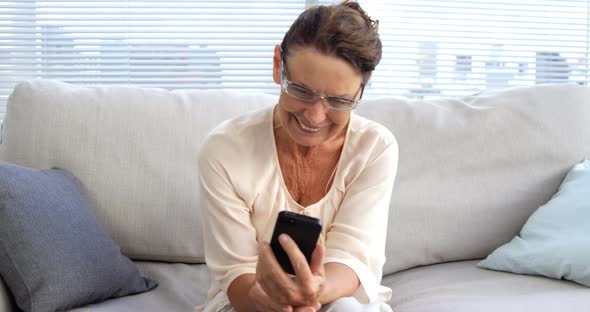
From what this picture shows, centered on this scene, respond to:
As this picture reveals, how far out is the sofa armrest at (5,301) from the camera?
165 cm

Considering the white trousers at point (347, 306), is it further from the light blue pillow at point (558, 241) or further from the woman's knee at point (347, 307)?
the light blue pillow at point (558, 241)

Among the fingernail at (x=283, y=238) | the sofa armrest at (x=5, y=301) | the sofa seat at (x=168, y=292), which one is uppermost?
the fingernail at (x=283, y=238)

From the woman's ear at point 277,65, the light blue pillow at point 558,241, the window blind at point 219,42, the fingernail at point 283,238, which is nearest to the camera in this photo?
the fingernail at point 283,238

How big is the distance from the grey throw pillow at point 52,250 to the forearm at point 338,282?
63cm

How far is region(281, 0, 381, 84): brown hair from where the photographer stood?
141 cm

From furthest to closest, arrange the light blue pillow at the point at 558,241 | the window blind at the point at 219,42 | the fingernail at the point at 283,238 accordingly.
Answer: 1. the window blind at the point at 219,42
2. the light blue pillow at the point at 558,241
3. the fingernail at the point at 283,238

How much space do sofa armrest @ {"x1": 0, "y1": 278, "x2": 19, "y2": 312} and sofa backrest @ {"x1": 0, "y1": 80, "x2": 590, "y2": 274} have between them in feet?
1.31

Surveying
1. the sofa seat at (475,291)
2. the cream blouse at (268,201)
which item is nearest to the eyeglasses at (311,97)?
the cream blouse at (268,201)

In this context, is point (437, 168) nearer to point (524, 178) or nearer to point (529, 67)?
point (524, 178)

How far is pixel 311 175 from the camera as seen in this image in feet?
5.45

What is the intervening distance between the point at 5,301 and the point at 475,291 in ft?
3.91

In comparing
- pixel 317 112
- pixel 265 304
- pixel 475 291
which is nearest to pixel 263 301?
pixel 265 304

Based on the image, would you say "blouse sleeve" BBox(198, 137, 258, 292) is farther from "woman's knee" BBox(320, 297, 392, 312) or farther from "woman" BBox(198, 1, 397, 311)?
"woman's knee" BBox(320, 297, 392, 312)

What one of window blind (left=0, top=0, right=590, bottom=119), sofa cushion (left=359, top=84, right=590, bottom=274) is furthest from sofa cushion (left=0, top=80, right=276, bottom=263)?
window blind (left=0, top=0, right=590, bottom=119)
